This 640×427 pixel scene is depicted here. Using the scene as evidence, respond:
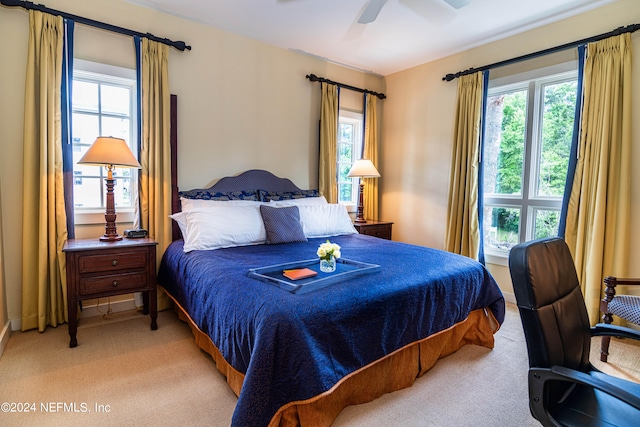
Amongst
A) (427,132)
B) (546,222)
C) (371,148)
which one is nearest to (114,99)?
(371,148)

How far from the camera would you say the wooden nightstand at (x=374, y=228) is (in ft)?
13.8

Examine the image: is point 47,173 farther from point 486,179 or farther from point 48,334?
point 486,179

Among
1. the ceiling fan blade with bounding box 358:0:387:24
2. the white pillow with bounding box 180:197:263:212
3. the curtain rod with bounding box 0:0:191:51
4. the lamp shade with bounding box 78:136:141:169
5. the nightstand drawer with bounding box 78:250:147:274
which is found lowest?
the nightstand drawer with bounding box 78:250:147:274

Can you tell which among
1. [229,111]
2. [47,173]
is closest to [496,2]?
[229,111]

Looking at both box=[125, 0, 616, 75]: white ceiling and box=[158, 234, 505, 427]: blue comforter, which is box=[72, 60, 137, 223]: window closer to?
box=[125, 0, 616, 75]: white ceiling

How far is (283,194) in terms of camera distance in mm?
3822

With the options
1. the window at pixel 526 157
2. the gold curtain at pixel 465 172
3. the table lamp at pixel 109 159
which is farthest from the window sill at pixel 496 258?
the table lamp at pixel 109 159

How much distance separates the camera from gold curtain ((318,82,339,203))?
4.16 metres

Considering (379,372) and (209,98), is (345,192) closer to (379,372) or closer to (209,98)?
(209,98)

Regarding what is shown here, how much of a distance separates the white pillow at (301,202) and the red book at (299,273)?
4.81 feet

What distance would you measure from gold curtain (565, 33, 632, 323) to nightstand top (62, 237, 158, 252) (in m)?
3.74

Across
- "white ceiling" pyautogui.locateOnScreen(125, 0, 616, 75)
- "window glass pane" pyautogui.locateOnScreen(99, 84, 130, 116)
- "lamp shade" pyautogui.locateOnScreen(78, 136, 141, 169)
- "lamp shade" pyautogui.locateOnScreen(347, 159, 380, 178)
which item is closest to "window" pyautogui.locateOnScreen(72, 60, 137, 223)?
"window glass pane" pyautogui.locateOnScreen(99, 84, 130, 116)

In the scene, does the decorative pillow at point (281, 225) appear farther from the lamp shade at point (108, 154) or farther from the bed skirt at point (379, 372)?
the lamp shade at point (108, 154)

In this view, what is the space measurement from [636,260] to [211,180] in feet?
13.1
